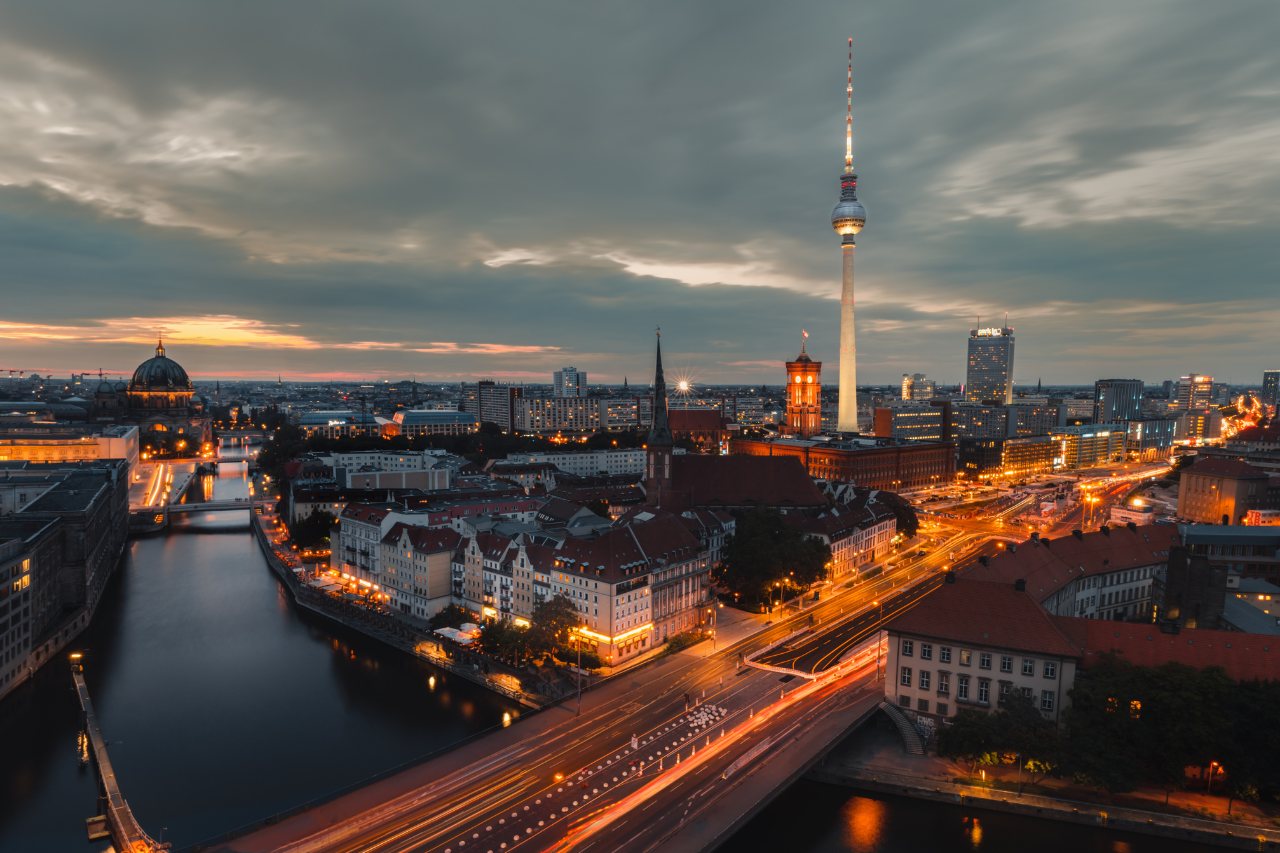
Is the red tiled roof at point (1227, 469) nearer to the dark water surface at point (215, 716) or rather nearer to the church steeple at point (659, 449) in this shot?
the church steeple at point (659, 449)

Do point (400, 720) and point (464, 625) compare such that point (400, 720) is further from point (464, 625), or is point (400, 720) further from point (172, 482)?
point (172, 482)

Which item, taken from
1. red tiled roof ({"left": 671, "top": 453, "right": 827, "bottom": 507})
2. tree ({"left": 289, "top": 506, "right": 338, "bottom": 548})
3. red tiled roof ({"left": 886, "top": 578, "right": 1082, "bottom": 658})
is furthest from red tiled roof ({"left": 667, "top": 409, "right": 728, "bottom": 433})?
red tiled roof ({"left": 886, "top": 578, "right": 1082, "bottom": 658})

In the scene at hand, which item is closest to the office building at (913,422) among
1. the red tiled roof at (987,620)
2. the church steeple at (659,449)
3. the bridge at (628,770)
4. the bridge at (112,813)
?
the church steeple at (659,449)

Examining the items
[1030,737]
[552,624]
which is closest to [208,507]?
[552,624]

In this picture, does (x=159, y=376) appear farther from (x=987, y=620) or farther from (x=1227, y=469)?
(x=1227, y=469)

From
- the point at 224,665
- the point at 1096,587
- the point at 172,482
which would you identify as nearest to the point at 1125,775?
the point at 1096,587

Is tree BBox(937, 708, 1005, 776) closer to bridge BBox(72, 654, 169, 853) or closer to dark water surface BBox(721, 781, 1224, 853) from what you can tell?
dark water surface BBox(721, 781, 1224, 853)

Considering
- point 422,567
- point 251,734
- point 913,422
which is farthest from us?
point 913,422
